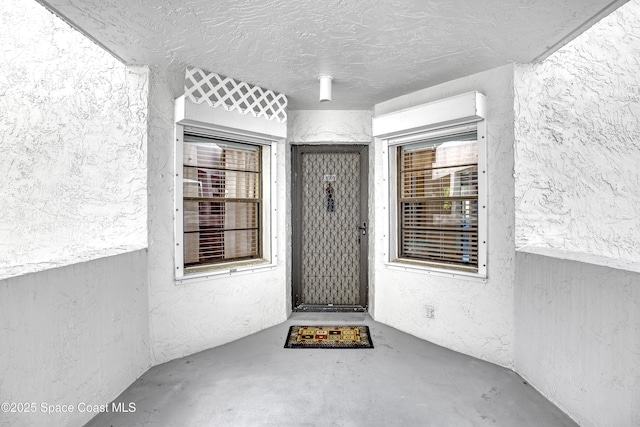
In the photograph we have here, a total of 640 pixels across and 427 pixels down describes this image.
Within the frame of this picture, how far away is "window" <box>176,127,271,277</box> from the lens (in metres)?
2.95

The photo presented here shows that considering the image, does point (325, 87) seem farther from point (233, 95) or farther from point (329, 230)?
point (329, 230)

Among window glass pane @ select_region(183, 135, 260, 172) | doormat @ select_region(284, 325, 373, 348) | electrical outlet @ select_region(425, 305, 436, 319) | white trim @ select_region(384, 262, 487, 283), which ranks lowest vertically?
doormat @ select_region(284, 325, 373, 348)

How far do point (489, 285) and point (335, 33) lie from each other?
2.31m

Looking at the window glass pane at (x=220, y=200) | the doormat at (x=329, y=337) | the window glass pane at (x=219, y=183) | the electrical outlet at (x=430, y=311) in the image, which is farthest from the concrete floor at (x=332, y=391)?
the window glass pane at (x=219, y=183)

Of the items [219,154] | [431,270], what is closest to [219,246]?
[219,154]

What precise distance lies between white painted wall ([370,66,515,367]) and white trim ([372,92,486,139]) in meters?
0.16

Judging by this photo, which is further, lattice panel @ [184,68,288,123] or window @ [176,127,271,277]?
window @ [176,127,271,277]

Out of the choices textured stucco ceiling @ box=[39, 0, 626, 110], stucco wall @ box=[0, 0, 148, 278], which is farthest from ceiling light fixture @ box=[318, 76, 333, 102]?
stucco wall @ box=[0, 0, 148, 278]

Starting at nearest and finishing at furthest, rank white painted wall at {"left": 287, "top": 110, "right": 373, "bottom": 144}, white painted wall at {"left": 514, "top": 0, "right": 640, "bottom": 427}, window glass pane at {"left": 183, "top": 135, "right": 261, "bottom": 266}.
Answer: white painted wall at {"left": 514, "top": 0, "right": 640, "bottom": 427} < window glass pane at {"left": 183, "top": 135, "right": 261, "bottom": 266} < white painted wall at {"left": 287, "top": 110, "right": 373, "bottom": 144}

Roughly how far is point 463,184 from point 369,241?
4.08 ft

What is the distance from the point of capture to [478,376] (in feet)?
7.96

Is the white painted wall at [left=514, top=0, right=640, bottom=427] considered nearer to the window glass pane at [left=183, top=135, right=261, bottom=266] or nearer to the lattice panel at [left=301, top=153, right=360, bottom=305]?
the lattice panel at [left=301, top=153, right=360, bottom=305]

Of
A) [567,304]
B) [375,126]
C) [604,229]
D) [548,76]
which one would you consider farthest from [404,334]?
[548,76]

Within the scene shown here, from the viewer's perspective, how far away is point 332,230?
13.0 feet
